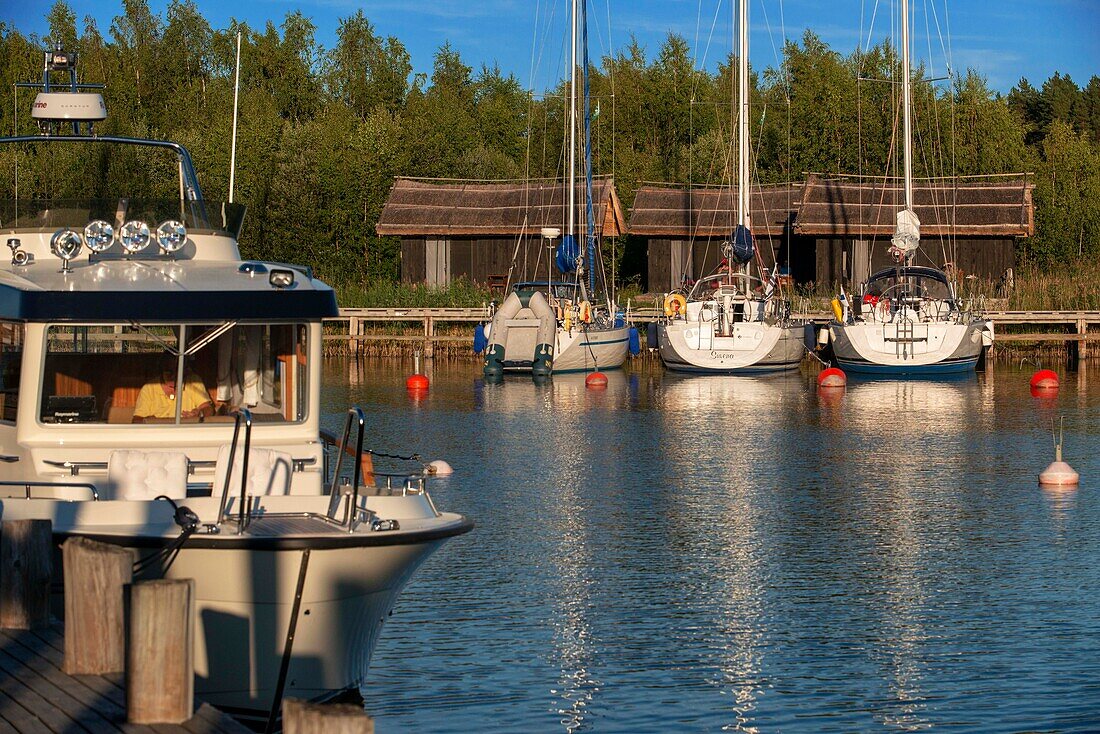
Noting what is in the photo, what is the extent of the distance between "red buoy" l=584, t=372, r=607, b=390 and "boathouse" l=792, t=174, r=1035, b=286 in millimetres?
14876

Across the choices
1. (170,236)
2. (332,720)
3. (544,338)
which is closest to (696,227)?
(544,338)

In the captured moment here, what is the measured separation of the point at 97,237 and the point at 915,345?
2979cm

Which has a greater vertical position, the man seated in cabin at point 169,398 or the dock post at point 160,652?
the man seated in cabin at point 169,398

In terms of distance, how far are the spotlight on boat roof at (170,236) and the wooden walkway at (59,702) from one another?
3.86 metres

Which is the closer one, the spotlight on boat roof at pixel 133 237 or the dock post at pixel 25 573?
the dock post at pixel 25 573

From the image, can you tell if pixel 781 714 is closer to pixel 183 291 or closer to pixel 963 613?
pixel 963 613

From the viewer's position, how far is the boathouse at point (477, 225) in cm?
5356

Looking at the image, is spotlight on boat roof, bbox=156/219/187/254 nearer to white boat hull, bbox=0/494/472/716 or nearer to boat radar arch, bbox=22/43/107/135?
white boat hull, bbox=0/494/472/716

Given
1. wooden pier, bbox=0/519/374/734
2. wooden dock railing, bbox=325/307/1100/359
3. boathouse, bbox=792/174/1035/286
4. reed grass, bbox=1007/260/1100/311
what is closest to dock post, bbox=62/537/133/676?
wooden pier, bbox=0/519/374/734

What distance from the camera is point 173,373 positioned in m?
12.2

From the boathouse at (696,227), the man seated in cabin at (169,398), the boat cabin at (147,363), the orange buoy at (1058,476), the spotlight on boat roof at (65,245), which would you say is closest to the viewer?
the boat cabin at (147,363)

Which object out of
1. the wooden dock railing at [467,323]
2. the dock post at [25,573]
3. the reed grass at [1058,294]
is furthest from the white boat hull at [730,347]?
the dock post at [25,573]

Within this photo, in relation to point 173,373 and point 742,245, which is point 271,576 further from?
point 742,245

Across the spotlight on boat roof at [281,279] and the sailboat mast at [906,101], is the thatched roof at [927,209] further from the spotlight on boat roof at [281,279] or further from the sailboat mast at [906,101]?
the spotlight on boat roof at [281,279]
